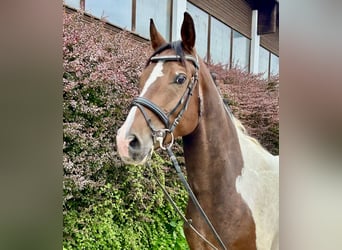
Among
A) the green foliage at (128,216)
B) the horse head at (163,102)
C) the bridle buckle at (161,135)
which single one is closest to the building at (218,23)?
the horse head at (163,102)

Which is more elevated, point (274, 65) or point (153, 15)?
point (153, 15)

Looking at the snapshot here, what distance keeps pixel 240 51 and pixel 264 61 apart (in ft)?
0.49

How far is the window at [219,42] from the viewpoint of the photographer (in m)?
1.91

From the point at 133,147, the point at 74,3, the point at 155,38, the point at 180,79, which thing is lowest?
the point at 133,147

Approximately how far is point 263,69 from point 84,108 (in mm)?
995

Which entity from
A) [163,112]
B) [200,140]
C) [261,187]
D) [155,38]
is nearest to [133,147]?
[163,112]

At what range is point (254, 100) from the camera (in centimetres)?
207

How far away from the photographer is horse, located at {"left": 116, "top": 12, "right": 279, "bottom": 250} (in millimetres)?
1521

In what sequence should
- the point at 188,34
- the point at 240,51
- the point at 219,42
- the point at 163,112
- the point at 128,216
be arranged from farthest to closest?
the point at 240,51, the point at 219,42, the point at 128,216, the point at 188,34, the point at 163,112

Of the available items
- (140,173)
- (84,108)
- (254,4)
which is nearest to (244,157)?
(140,173)

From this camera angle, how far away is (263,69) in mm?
2135

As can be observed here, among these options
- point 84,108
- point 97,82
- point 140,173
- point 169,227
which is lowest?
point 169,227

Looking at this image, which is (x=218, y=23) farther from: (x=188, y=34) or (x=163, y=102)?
(x=163, y=102)
